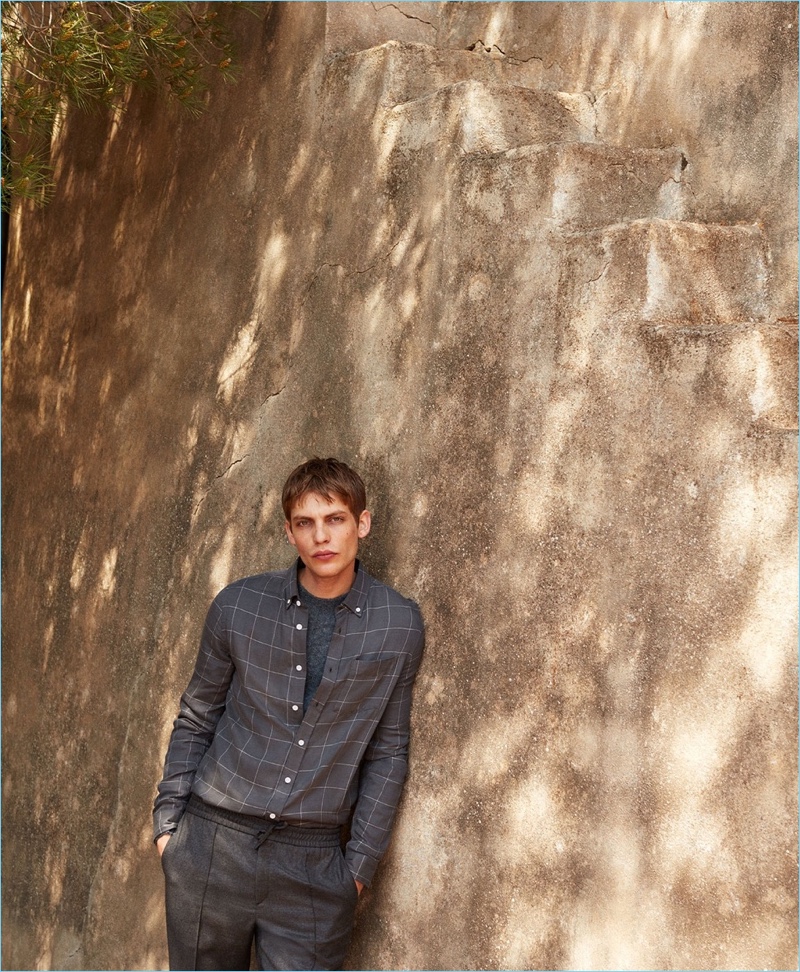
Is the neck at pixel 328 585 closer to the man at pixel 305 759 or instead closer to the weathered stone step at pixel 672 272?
the man at pixel 305 759

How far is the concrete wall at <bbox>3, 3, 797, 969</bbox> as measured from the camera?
2.69m

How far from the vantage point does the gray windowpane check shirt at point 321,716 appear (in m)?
3.31

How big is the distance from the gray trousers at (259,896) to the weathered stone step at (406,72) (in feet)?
7.19

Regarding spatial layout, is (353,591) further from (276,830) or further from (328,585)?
(276,830)

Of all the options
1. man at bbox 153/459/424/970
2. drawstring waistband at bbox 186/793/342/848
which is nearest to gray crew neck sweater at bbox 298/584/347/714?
man at bbox 153/459/424/970

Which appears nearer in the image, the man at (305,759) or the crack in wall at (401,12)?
the man at (305,759)

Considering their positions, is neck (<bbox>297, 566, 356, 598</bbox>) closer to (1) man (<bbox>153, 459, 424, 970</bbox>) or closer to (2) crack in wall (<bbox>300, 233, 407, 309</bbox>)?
(1) man (<bbox>153, 459, 424, 970</bbox>)

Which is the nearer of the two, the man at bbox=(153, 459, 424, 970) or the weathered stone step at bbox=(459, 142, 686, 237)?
the weathered stone step at bbox=(459, 142, 686, 237)

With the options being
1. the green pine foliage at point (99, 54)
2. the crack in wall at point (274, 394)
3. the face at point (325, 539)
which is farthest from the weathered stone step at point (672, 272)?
the green pine foliage at point (99, 54)

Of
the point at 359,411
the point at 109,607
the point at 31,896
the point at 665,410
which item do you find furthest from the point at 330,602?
the point at 31,896

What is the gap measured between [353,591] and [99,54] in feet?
6.54

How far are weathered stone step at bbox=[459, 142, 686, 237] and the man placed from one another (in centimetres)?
84

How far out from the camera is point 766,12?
3.17 meters

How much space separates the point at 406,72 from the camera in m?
3.76
